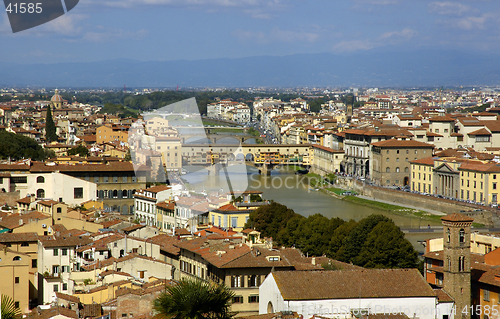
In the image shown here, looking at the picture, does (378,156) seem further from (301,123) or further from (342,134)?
(301,123)

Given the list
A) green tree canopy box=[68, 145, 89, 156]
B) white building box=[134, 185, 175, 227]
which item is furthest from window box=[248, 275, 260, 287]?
green tree canopy box=[68, 145, 89, 156]

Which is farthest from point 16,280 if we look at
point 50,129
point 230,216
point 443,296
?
point 50,129

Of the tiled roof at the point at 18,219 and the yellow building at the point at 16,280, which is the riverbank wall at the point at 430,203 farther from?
the yellow building at the point at 16,280

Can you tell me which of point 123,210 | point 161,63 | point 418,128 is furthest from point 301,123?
point 161,63

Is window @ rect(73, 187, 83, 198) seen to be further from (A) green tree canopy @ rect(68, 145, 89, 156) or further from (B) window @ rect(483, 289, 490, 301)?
(B) window @ rect(483, 289, 490, 301)

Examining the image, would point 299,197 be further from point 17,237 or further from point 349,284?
point 349,284
